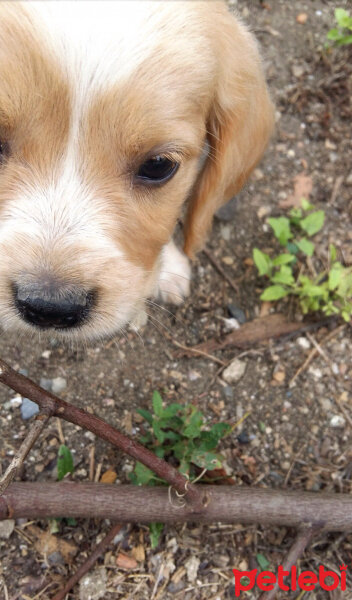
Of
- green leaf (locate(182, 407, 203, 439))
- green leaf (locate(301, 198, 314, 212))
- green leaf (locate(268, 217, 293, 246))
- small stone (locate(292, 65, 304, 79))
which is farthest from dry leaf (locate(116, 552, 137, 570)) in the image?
small stone (locate(292, 65, 304, 79))

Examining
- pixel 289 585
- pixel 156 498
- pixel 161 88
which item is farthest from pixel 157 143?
pixel 289 585

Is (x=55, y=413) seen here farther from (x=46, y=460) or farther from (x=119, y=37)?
(x=119, y=37)

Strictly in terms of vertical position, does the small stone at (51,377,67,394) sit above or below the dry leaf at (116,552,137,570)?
above

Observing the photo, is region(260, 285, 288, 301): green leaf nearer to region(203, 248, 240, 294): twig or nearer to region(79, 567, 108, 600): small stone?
region(203, 248, 240, 294): twig

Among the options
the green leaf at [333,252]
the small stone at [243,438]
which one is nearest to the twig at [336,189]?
the green leaf at [333,252]

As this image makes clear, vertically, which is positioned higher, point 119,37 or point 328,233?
point 119,37

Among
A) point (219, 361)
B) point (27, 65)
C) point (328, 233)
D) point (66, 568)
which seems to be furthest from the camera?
point (328, 233)

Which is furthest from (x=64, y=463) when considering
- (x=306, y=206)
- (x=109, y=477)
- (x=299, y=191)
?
(x=299, y=191)
